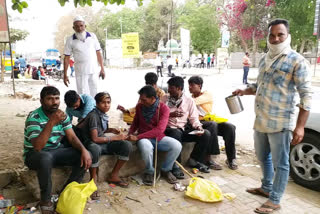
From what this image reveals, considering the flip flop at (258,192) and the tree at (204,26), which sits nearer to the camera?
the flip flop at (258,192)

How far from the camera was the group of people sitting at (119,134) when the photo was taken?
2.76 meters

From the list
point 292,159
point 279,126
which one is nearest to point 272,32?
point 279,126

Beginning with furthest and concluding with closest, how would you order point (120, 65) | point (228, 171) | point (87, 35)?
point (120, 65), point (87, 35), point (228, 171)

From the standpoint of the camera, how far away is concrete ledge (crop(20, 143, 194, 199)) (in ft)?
9.91

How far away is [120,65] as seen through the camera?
3909cm

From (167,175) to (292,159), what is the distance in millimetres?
1561

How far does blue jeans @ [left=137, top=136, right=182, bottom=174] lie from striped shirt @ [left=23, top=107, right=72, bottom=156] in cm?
92

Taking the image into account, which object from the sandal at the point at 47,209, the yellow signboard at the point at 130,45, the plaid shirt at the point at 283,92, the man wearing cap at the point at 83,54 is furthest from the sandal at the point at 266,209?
the yellow signboard at the point at 130,45

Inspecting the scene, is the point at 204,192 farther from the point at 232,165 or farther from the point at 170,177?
the point at 232,165

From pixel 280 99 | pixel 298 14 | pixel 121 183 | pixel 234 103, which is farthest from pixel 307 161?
pixel 298 14

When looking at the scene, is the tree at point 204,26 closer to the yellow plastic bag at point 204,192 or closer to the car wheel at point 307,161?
the car wheel at point 307,161

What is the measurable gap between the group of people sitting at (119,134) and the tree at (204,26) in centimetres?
3131

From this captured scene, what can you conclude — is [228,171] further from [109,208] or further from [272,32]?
[272,32]

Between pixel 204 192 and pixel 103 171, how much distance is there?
4.09ft
